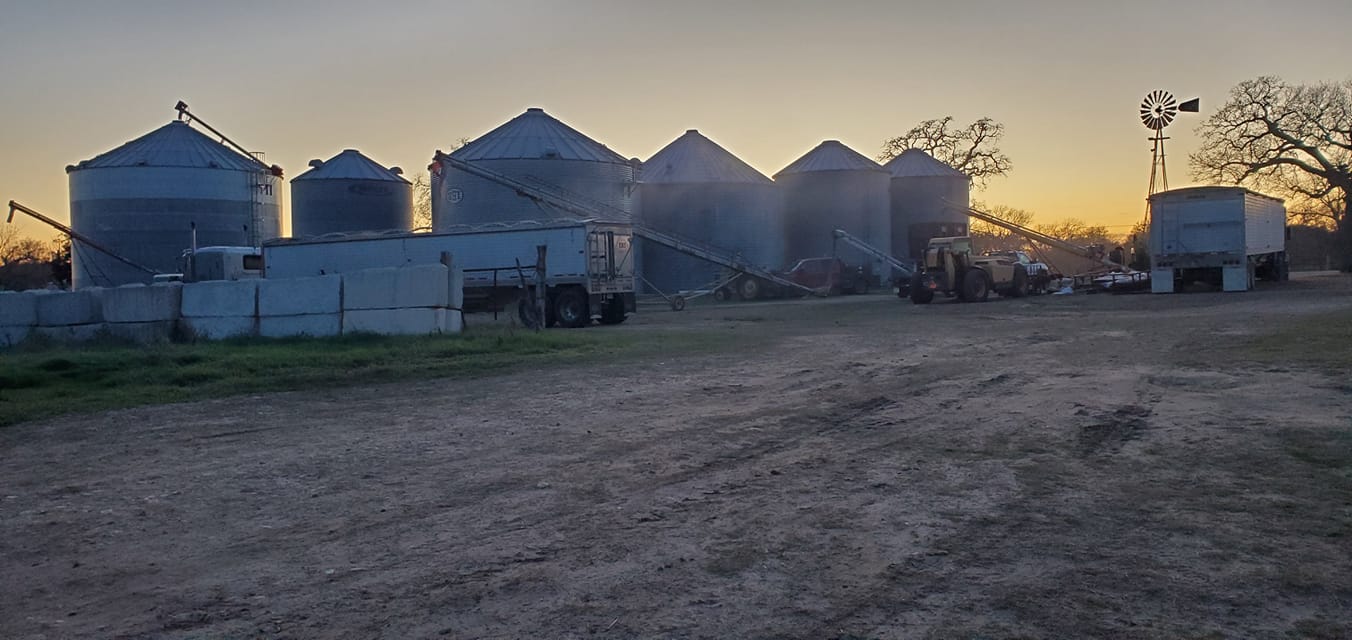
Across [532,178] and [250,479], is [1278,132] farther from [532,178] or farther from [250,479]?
[250,479]

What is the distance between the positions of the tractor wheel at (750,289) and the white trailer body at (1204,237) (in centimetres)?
1519

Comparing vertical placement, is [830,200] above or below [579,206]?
above

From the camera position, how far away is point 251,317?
22344mm

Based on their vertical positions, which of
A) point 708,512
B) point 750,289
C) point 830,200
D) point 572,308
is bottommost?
point 708,512

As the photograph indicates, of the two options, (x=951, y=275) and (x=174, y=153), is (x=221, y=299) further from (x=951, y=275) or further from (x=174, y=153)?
(x=174, y=153)

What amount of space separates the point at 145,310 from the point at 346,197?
87.9ft

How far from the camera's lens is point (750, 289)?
44.2 metres

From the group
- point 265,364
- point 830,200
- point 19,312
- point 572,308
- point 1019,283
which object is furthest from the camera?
point 830,200

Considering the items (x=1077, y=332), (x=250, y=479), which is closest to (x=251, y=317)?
(x=250, y=479)

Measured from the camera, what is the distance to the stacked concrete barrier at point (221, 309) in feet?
73.3

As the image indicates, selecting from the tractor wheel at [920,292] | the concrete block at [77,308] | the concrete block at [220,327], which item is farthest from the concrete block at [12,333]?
the tractor wheel at [920,292]

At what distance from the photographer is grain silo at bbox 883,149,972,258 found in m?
59.2

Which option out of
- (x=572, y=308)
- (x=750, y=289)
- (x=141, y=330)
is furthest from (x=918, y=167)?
(x=141, y=330)

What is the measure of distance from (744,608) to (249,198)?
46.1 metres
